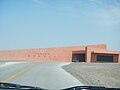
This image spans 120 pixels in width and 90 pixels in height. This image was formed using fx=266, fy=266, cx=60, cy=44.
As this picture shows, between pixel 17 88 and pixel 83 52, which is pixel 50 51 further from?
pixel 17 88

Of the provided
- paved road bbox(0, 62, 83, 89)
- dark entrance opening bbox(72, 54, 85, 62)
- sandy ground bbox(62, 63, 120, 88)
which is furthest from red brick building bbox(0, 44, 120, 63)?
paved road bbox(0, 62, 83, 89)

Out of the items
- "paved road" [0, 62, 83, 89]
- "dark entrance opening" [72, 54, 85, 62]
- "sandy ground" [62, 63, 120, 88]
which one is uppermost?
"dark entrance opening" [72, 54, 85, 62]

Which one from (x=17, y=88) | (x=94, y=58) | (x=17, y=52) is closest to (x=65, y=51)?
(x=94, y=58)

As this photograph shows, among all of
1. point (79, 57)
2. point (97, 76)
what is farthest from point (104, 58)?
point (97, 76)

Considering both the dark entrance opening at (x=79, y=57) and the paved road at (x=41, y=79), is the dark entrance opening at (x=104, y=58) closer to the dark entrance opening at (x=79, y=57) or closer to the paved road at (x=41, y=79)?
the dark entrance opening at (x=79, y=57)

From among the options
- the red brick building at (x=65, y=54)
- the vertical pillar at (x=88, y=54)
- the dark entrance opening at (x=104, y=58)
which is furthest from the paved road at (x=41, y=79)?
the dark entrance opening at (x=104, y=58)

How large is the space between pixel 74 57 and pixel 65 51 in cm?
623

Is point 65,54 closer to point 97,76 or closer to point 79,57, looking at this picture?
point 79,57

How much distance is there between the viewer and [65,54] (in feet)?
321

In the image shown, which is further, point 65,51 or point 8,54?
point 8,54

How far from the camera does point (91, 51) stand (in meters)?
94.9

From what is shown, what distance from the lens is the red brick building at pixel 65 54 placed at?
94.9 metres

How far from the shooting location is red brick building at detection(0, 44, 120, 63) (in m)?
94.9

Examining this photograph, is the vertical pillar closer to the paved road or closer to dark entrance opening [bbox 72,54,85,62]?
dark entrance opening [bbox 72,54,85,62]
